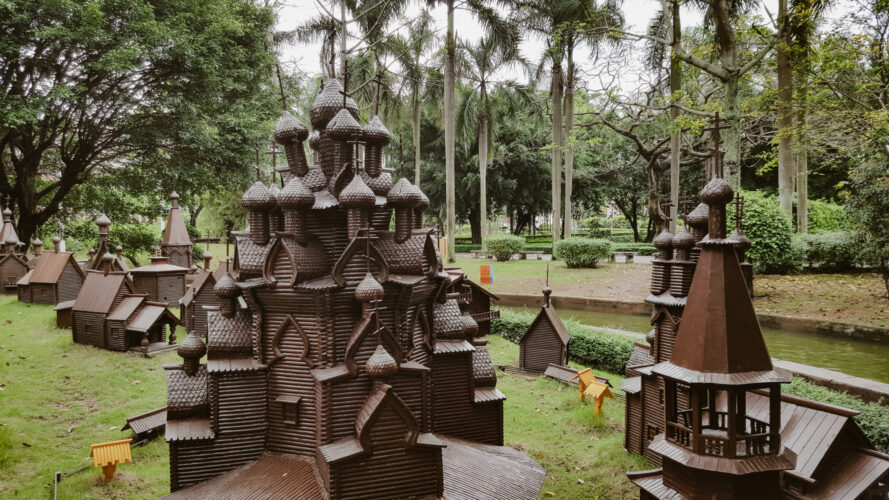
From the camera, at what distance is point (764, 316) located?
70.5 feet

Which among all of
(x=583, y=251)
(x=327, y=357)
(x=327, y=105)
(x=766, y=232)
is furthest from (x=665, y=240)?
(x=583, y=251)

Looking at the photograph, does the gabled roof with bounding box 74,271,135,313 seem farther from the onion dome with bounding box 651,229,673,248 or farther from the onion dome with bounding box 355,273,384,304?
the onion dome with bounding box 651,229,673,248

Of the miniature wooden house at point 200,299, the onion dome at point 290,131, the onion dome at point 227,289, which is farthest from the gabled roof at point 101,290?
the onion dome at point 290,131

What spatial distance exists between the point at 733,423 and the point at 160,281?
22.5 metres

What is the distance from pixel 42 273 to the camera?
22.9 metres

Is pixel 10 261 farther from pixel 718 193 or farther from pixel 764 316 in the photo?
pixel 764 316

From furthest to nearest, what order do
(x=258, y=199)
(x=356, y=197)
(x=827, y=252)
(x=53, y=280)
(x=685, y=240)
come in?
1. (x=827, y=252)
2. (x=53, y=280)
3. (x=685, y=240)
4. (x=258, y=199)
5. (x=356, y=197)

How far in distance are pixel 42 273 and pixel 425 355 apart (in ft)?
72.0

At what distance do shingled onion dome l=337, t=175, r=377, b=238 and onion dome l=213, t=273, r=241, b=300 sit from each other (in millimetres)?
2463

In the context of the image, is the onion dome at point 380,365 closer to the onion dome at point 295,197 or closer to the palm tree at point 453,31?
the onion dome at point 295,197

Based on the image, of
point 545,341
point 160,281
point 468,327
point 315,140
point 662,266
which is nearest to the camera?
point 315,140

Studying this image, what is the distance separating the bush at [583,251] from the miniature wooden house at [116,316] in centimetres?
2523

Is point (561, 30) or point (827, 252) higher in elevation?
point (561, 30)

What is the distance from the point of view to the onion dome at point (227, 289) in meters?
9.23
